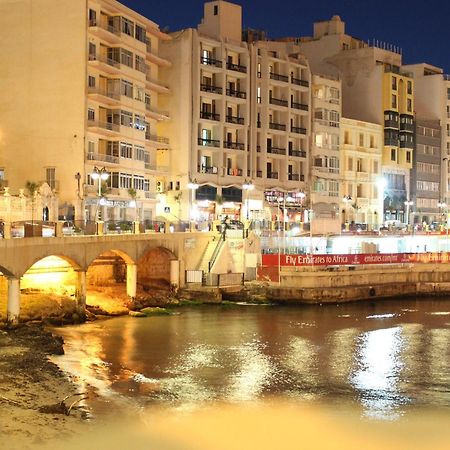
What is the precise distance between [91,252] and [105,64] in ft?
78.3

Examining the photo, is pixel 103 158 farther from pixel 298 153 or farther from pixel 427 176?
pixel 427 176

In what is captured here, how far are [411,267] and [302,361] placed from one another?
115 feet

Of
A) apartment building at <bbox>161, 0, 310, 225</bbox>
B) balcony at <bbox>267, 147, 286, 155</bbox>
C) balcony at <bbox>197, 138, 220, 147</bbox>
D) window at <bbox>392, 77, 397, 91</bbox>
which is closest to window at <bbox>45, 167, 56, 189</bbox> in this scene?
apartment building at <bbox>161, 0, 310, 225</bbox>

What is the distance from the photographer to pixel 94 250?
53406 millimetres

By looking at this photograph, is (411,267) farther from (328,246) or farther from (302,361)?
(302,361)

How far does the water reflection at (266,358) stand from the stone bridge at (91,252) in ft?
13.3

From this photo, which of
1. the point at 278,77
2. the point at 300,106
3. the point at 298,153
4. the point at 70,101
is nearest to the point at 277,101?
the point at 278,77

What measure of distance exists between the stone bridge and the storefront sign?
625 cm

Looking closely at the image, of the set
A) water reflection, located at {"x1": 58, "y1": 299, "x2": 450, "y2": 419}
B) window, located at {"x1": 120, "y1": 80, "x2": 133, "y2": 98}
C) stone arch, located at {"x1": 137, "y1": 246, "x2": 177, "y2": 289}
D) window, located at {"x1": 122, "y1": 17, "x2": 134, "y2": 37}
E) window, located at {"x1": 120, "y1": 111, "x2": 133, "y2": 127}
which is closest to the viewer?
water reflection, located at {"x1": 58, "y1": 299, "x2": 450, "y2": 419}

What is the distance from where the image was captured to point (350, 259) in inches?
2741

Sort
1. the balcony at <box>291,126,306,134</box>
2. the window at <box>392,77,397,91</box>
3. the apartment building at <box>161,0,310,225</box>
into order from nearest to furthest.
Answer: the apartment building at <box>161,0,310,225</box> → the balcony at <box>291,126,306,134</box> → the window at <box>392,77,397,91</box>

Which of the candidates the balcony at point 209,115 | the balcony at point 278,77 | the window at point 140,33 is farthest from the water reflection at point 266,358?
the balcony at point 278,77

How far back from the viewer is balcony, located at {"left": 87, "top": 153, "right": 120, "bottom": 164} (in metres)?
69.5

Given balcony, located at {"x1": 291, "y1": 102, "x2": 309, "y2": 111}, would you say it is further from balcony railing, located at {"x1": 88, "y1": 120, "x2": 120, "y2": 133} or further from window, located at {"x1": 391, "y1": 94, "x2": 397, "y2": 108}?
balcony railing, located at {"x1": 88, "y1": 120, "x2": 120, "y2": 133}
